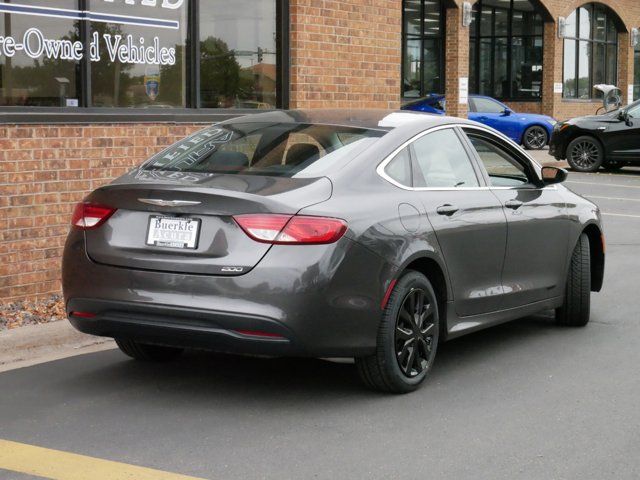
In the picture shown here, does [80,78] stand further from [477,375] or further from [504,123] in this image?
[504,123]

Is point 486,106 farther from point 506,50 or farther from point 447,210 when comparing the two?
point 447,210

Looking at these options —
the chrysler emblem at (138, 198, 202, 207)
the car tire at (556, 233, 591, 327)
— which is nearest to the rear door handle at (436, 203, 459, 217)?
the chrysler emblem at (138, 198, 202, 207)

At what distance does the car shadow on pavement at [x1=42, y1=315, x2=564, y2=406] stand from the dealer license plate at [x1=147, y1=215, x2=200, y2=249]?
2.76 feet

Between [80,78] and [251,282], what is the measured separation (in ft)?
15.5

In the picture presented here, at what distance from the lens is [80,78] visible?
384 inches

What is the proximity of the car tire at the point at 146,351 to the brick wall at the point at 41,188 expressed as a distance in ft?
7.49

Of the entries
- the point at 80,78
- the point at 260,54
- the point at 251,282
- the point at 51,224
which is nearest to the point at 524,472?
the point at 251,282

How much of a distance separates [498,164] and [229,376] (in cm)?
258

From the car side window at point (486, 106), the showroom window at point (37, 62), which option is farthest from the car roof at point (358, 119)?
the car side window at point (486, 106)

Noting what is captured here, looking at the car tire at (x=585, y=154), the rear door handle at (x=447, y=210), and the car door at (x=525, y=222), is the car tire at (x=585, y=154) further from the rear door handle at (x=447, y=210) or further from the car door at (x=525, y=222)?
the rear door handle at (x=447, y=210)

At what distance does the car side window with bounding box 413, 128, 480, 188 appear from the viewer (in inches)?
262

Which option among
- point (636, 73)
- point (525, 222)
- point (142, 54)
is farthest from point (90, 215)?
point (636, 73)

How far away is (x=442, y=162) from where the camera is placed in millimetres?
6863

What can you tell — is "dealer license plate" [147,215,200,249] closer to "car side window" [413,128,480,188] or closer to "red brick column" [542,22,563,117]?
"car side window" [413,128,480,188]
